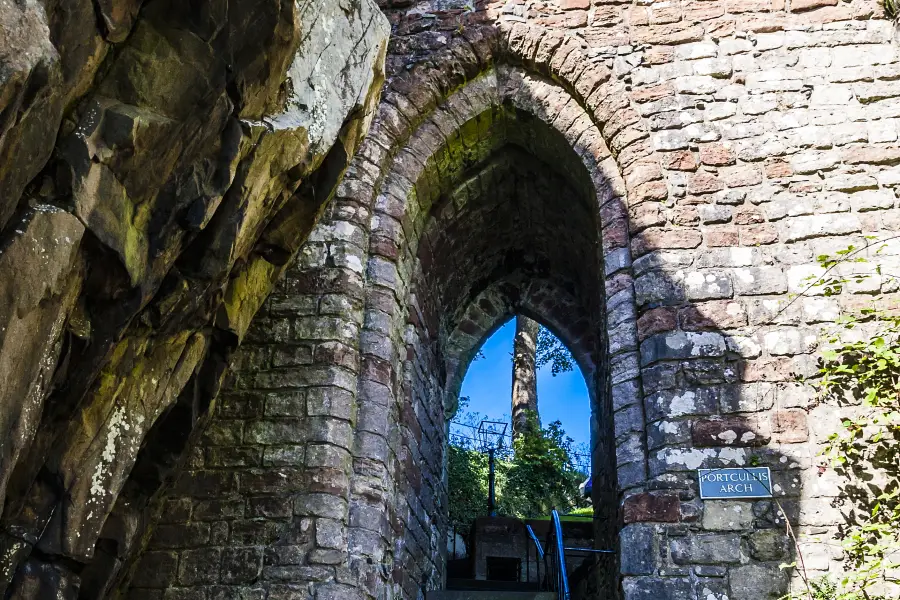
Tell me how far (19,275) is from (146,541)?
2.42 metres

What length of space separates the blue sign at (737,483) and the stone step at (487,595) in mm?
1356

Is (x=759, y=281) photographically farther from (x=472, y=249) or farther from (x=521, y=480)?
(x=521, y=480)

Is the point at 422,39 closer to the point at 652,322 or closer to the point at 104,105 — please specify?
the point at 652,322

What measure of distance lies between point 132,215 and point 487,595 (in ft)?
11.1

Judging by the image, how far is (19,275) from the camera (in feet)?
8.54

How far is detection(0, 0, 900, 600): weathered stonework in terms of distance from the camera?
3049 millimetres

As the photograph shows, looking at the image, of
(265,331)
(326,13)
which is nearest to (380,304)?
(265,331)

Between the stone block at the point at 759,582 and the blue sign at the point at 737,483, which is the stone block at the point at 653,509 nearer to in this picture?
the blue sign at the point at 737,483

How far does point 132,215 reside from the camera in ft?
10.2

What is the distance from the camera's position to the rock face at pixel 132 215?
2652 millimetres

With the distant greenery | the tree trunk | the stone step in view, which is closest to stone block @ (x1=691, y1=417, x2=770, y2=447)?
the stone step

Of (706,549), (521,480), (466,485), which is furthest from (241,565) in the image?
(521,480)

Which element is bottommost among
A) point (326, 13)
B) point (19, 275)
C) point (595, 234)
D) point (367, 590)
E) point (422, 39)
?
point (367, 590)

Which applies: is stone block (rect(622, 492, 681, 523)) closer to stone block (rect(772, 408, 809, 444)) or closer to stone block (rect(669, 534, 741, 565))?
stone block (rect(669, 534, 741, 565))
